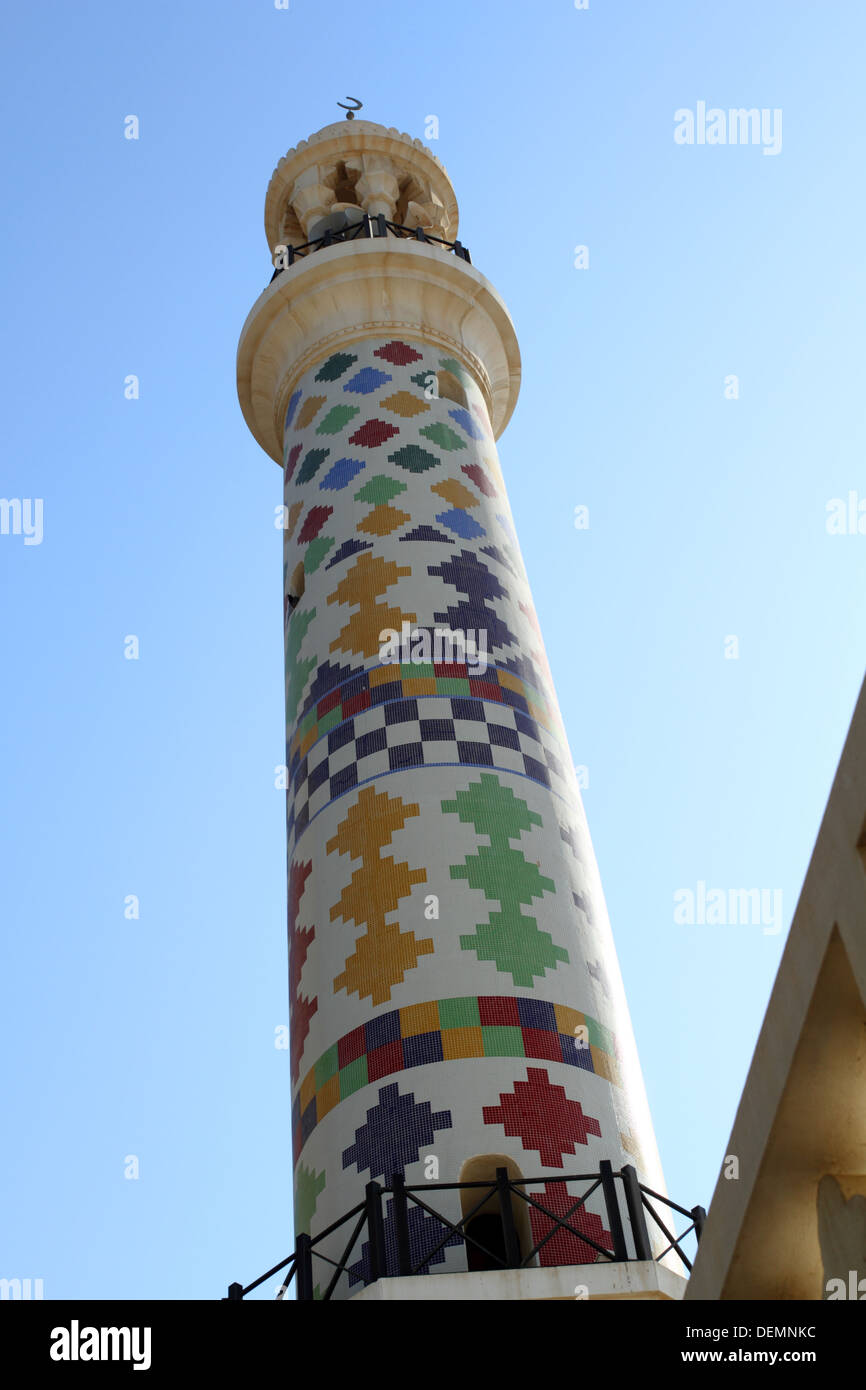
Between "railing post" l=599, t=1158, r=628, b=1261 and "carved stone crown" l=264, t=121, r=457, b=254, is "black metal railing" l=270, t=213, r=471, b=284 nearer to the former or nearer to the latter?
"carved stone crown" l=264, t=121, r=457, b=254

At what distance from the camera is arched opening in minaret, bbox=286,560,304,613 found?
15570 millimetres

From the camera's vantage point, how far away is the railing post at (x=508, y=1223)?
9102mm

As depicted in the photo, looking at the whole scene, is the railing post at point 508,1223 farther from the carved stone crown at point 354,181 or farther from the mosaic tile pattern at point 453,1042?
the carved stone crown at point 354,181

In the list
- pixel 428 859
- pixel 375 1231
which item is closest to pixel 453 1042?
pixel 428 859

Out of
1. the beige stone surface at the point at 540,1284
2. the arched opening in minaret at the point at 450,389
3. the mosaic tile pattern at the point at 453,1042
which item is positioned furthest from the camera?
the arched opening in minaret at the point at 450,389

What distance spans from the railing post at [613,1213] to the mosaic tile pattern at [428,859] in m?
0.44

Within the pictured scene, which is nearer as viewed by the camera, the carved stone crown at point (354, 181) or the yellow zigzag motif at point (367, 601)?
the yellow zigzag motif at point (367, 601)

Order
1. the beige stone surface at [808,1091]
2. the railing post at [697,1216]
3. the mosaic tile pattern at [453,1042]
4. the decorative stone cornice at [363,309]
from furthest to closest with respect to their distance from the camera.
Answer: the decorative stone cornice at [363,309] → the mosaic tile pattern at [453,1042] → the railing post at [697,1216] → the beige stone surface at [808,1091]

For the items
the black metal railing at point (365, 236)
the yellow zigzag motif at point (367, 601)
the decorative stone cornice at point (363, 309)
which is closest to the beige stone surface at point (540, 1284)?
the yellow zigzag motif at point (367, 601)

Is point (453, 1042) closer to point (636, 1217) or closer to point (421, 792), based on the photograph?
point (636, 1217)

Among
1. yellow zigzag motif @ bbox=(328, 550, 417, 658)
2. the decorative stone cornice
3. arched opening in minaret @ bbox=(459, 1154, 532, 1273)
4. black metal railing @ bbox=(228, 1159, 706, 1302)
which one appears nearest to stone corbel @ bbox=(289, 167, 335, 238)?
the decorative stone cornice

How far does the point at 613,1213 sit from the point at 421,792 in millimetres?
4123

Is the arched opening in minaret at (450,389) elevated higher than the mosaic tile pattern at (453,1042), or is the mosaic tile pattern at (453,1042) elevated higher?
the arched opening in minaret at (450,389)
